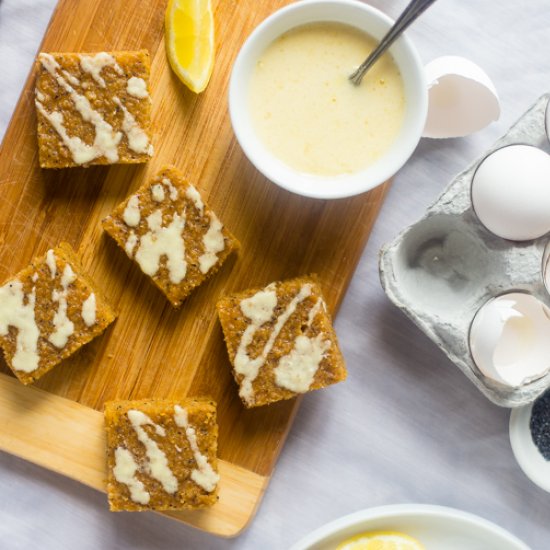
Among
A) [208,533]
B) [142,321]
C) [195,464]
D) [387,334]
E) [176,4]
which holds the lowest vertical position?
[208,533]

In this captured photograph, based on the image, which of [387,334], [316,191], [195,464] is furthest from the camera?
[387,334]

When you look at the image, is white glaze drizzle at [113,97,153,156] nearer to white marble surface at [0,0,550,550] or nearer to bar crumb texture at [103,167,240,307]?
bar crumb texture at [103,167,240,307]

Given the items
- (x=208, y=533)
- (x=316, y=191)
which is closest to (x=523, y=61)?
(x=316, y=191)

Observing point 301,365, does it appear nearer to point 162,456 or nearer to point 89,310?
point 162,456

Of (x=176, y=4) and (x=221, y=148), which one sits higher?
(x=176, y=4)

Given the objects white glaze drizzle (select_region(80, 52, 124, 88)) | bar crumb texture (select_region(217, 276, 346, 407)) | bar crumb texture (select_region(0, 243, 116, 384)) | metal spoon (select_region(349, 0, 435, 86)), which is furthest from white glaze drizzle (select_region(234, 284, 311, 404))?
white glaze drizzle (select_region(80, 52, 124, 88))

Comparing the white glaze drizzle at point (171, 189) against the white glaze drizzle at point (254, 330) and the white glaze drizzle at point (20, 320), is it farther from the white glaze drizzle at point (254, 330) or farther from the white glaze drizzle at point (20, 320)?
the white glaze drizzle at point (20, 320)

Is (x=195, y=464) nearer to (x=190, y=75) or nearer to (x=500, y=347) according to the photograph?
(x=500, y=347)
